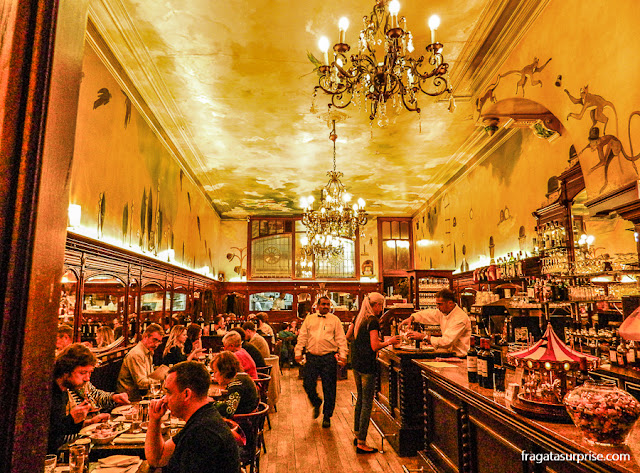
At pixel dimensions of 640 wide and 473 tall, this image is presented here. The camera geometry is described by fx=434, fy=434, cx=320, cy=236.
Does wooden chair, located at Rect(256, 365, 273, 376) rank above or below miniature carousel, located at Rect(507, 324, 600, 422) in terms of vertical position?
below

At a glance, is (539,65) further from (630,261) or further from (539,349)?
(539,349)

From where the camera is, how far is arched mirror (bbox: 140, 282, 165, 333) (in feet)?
24.2

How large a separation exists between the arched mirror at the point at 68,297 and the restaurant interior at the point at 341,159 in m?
0.03

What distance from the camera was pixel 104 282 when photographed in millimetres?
5828

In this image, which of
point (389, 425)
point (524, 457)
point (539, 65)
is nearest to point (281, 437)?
point (389, 425)

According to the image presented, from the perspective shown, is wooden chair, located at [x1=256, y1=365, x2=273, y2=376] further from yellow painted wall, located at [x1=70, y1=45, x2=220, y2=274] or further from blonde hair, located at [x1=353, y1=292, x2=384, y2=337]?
yellow painted wall, located at [x1=70, y1=45, x2=220, y2=274]

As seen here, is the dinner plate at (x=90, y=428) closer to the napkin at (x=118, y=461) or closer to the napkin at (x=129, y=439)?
the napkin at (x=129, y=439)

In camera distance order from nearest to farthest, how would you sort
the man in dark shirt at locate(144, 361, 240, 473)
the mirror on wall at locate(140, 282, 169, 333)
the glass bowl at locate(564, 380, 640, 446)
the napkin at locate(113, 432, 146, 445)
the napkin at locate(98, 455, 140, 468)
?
the glass bowl at locate(564, 380, 640, 446), the man in dark shirt at locate(144, 361, 240, 473), the napkin at locate(98, 455, 140, 468), the napkin at locate(113, 432, 146, 445), the mirror on wall at locate(140, 282, 169, 333)

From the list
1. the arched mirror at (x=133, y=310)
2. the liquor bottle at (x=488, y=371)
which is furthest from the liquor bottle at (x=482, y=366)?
the arched mirror at (x=133, y=310)

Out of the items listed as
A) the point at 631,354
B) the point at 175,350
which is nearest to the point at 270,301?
the point at 175,350

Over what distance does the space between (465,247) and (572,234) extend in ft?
15.4

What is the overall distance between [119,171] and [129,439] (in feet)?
14.3

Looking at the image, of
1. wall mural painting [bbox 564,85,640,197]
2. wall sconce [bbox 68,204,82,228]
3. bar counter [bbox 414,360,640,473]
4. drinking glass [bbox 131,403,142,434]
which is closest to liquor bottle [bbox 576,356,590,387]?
bar counter [bbox 414,360,640,473]

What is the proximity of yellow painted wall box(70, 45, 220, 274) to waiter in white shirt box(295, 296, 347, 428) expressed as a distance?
3149mm
